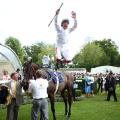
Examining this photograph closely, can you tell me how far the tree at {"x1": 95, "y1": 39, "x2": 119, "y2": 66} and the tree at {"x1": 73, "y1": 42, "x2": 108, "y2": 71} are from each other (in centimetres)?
212

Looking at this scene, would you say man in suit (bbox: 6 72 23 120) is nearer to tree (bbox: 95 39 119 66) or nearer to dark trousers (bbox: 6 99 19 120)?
dark trousers (bbox: 6 99 19 120)

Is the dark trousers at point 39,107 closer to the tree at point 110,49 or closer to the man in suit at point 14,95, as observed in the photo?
the man in suit at point 14,95

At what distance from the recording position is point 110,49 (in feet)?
394

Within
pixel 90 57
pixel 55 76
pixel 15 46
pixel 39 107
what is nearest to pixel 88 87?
pixel 55 76

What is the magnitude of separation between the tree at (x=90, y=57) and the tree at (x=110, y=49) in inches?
83.3

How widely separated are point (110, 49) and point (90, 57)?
10001 millimetres

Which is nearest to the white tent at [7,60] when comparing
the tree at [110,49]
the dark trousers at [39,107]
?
the dark trousers at [39,107]

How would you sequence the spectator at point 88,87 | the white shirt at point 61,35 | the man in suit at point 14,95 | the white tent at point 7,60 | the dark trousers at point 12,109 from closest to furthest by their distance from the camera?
the man in suit at point 14,95, the dark trousers at point 12,109, the white shirt at point 61,35, the white tent at point 7,60, the spectator at point 88,87

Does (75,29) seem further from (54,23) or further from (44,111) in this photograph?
(44,111)

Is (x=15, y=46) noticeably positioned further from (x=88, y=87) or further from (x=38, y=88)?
(x=38, y=88)

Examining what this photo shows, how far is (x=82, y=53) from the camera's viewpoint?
115 m

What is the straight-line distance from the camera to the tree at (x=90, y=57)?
111188mm

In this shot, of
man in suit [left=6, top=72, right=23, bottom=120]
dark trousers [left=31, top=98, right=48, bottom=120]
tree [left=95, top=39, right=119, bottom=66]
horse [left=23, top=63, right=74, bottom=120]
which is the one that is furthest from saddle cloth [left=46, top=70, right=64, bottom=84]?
tree [left=95, top=39, right=119, bottom=66]

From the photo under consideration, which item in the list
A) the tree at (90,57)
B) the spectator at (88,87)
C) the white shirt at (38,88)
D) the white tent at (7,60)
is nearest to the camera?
the white shirt at (38,88)
